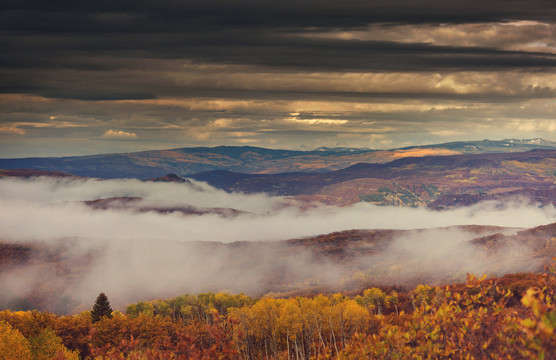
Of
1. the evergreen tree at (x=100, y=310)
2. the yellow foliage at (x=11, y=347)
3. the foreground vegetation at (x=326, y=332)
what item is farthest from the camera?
the evergreen tree at (x=100, y=310)

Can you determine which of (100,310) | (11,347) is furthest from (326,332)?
(11,347)

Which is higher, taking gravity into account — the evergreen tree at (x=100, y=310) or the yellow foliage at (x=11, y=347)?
the yellow foliage at (x=11, y=347)

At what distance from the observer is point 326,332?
146625 mm

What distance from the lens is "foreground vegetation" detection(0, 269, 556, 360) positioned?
21750mm

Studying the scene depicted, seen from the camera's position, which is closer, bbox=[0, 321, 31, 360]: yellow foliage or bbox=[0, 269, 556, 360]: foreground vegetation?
bbox=[0, 269, 556, 360]: foreground vegetation

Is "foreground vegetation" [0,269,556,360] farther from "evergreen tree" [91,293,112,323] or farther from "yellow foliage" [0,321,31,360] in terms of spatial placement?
"evergreen tree" [91,293,112,323]

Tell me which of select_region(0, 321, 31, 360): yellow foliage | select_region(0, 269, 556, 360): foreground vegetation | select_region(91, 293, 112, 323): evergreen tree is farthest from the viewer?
select_region(91, 293, 112, 323): evergreen tree

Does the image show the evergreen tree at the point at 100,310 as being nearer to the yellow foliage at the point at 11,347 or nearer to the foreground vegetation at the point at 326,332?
the foreground vegetation at the point at 326,332

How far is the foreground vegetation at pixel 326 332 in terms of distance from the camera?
856 inches

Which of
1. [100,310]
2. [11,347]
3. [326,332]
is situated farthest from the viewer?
[326,332]

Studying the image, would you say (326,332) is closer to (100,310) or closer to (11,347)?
(100,310)

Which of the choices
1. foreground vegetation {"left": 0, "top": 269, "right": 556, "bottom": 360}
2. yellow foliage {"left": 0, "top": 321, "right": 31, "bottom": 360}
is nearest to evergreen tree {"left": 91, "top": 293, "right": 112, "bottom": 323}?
foreground vegetation {"left": 0, "top": 269, "right": 556, "bottom": 360}

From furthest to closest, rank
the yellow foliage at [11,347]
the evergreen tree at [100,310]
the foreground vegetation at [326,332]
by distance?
1. the evergreen tree at [100,310]
2. the yellow foliage at [11,347]
3. the foreground vegetation at [326,332]

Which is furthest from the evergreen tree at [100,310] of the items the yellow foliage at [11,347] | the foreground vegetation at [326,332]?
the yellow foliage at [11,347]
